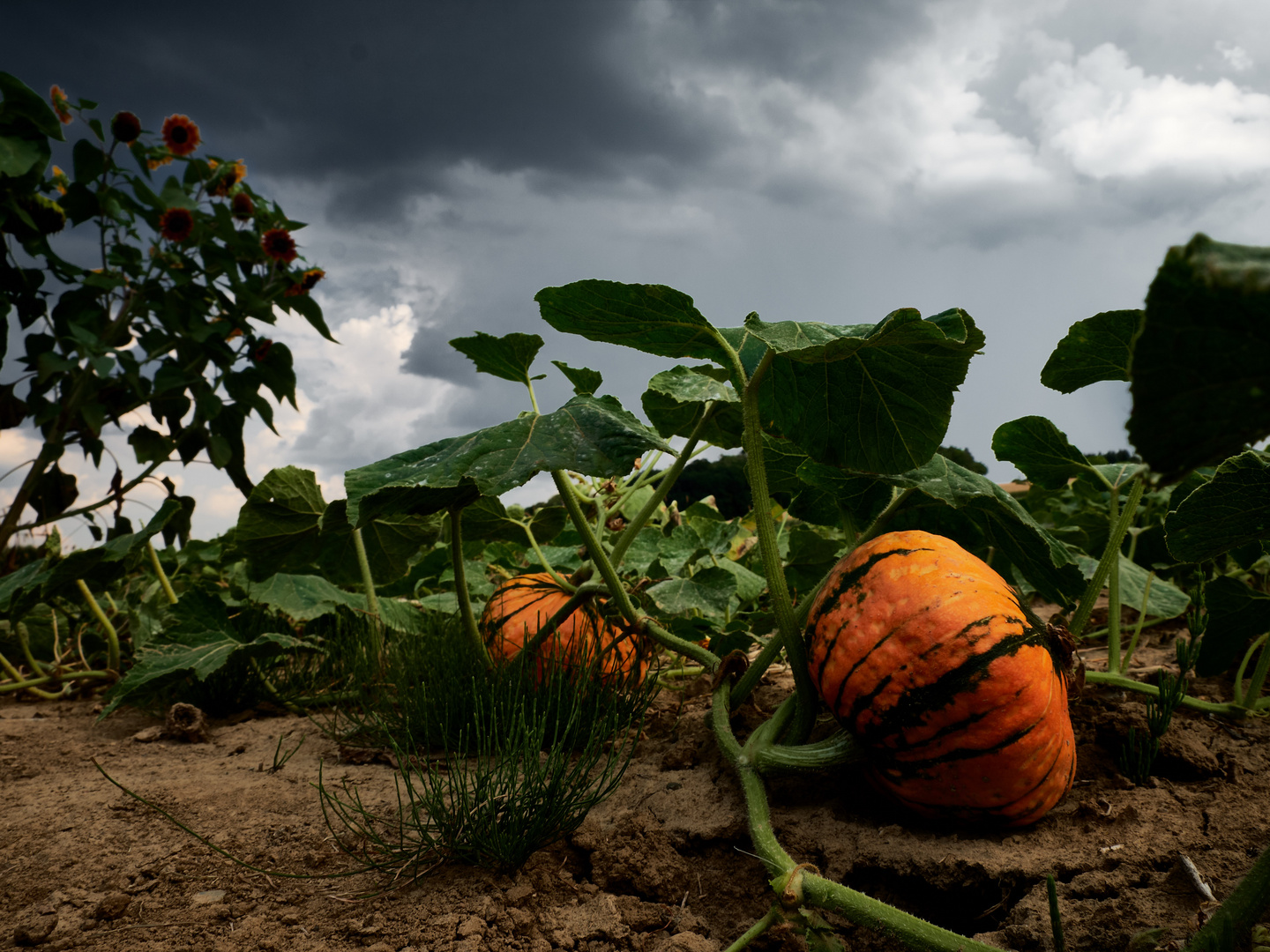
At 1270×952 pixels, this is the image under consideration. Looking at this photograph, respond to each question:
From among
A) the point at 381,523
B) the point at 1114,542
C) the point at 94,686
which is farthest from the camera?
the point at 94,686

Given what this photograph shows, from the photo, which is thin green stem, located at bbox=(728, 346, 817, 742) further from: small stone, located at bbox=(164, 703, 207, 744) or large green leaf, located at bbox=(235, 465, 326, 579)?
small stone, located at bbox=(164, 703, 207, 744)

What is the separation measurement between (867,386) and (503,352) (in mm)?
788

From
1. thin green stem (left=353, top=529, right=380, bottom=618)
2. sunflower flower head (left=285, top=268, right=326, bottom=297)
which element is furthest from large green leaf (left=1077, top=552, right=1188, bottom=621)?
sunflower flower head (left=285, top=268, right=326, bottom=297)

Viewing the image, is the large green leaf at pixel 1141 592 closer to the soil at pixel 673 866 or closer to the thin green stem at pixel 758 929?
the soil at pixel 673 866

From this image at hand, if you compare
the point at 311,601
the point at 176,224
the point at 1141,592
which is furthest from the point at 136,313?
the point at 1141,592

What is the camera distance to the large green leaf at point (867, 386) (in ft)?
3.98

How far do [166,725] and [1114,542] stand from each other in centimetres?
259

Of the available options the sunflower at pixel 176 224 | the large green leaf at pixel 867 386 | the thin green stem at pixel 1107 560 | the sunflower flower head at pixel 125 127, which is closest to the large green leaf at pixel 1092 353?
the thin green stem at pixel 1107 560

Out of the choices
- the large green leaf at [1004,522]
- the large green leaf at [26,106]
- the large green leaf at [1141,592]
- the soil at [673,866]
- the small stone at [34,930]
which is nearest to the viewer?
the soil at [673,866]

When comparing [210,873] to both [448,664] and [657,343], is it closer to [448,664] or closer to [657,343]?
[448,664]

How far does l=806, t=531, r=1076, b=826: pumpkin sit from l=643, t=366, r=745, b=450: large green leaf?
42 centimetres

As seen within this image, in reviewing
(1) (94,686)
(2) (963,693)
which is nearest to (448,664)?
(2) (963,693)

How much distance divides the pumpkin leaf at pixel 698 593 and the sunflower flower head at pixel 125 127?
4066 millimetres

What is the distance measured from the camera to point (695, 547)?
2408 millimetres
